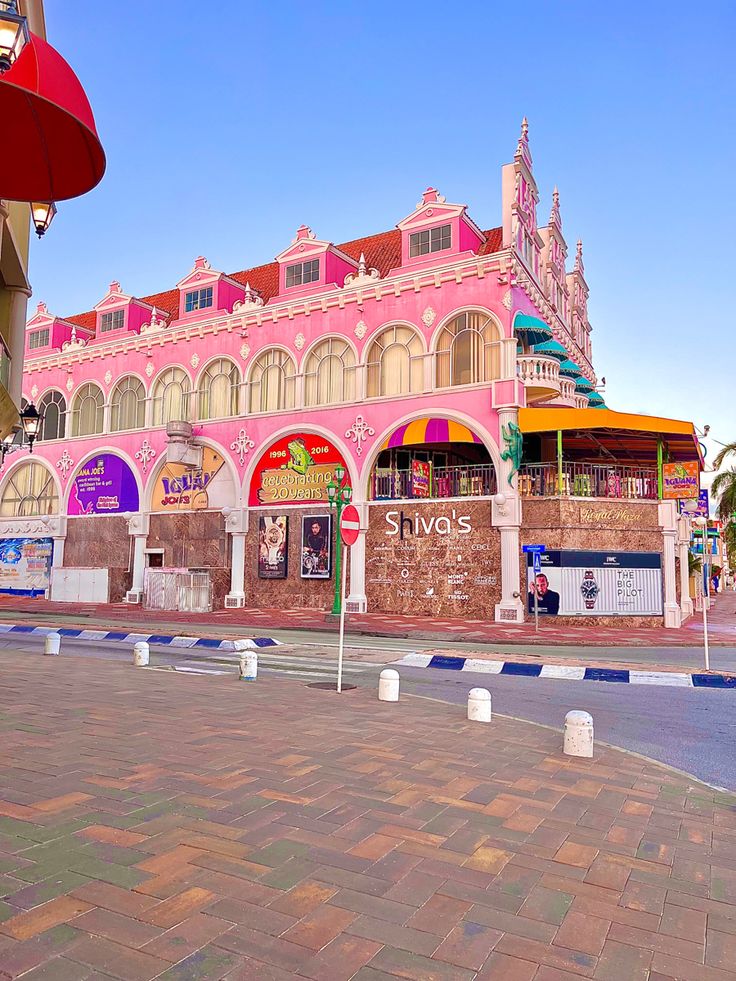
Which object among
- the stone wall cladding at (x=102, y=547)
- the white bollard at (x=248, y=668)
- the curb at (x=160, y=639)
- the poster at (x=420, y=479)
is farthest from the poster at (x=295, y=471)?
the white bollard at (x=248, y=668)

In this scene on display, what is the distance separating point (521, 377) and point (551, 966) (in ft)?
73.9

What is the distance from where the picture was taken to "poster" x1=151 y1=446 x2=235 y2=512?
1176 inches

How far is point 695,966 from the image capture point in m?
2.99

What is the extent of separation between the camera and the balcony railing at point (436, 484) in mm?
24516

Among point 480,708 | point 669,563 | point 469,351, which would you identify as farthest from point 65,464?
point 480,708

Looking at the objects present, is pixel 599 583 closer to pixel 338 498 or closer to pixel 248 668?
pixel 338 498

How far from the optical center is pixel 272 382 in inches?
1147

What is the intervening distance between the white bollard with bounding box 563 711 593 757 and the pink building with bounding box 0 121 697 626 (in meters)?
16.5

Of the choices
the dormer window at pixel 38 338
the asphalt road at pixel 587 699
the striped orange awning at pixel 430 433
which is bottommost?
the asphalt road at pixel 587 699

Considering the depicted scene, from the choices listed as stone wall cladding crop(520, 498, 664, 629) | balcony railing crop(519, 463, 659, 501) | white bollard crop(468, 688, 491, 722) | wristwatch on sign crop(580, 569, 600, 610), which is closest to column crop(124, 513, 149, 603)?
balcony railing crop(519, 463, 659, 501)

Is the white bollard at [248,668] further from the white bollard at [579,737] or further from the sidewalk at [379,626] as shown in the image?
the sidewalk at [379,626]

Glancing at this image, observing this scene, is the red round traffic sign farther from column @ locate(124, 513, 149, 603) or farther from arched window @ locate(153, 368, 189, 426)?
column @ locate(124, 513, 149, 603)

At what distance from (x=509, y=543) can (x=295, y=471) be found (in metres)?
9.22

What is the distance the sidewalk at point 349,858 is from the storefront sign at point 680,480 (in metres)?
17.7
